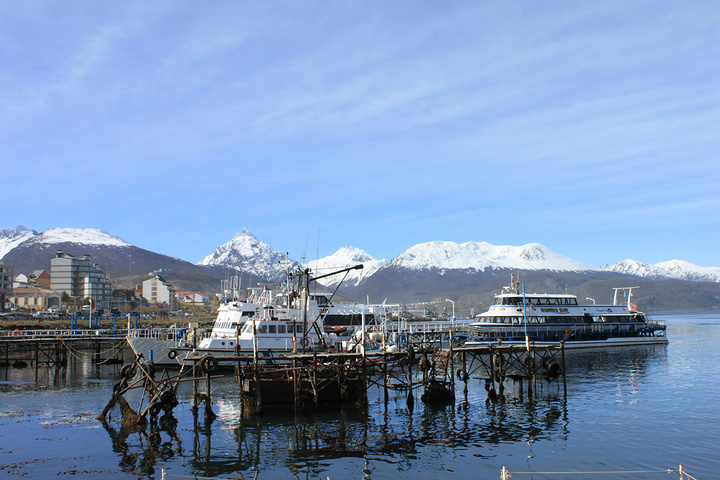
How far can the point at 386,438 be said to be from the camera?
2958 cm

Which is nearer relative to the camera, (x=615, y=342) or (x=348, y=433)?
(x=348, y=433)

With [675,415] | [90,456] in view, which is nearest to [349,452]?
[90,456]

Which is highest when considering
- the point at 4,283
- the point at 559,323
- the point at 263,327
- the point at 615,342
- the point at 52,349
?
the point at 4,283

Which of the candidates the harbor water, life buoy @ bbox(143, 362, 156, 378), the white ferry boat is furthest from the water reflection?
the white ferry boat

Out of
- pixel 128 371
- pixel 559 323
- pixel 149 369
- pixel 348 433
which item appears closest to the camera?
pixel 348 433

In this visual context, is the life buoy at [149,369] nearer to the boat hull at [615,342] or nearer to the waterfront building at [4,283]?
the boat hull at [615,342]

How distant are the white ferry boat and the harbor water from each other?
37088 mm

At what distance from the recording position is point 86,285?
198 m

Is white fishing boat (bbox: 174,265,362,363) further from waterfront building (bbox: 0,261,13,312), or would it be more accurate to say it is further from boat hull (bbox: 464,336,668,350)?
waterfront building (bbox: 0,261,13,312)

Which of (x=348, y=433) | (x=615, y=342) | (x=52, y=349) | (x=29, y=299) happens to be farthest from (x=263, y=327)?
(x=29, y=299)

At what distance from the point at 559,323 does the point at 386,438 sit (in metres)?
65.8

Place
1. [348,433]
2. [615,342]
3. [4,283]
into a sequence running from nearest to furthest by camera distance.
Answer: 1. [348,433]
2. [615,342]
3. [4,283]

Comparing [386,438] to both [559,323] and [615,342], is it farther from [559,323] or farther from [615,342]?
[615,342]

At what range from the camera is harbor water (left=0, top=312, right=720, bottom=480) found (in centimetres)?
2462
